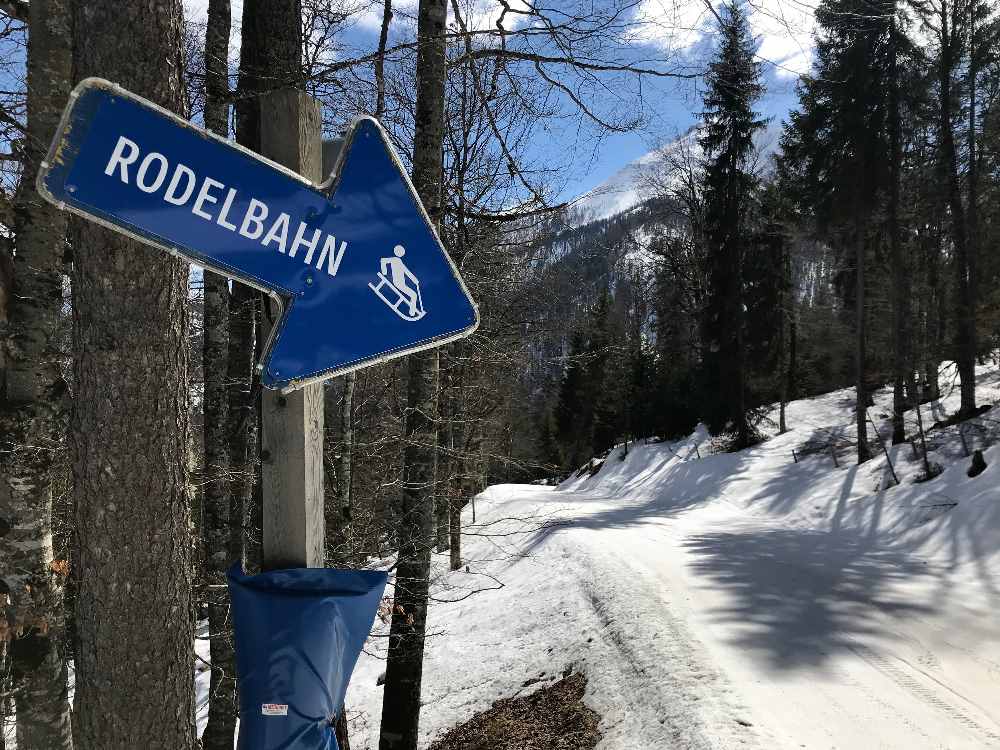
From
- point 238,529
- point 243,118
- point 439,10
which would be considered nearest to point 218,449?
point 238,529

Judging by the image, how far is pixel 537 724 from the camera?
20.1 ft

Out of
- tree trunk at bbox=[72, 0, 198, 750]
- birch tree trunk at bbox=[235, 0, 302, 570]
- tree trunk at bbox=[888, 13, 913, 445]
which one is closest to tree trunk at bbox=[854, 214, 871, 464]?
tree trunk at bbox=[888, 13, 913, 445]

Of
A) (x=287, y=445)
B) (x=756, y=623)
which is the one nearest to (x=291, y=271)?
(x=287, y=445)

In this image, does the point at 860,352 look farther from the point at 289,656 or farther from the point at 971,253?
the point at 289,656

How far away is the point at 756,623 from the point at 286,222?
22.2ft

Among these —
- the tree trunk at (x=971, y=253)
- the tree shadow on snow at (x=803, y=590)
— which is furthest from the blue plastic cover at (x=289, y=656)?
the tree trunk at (x=971, y=253)

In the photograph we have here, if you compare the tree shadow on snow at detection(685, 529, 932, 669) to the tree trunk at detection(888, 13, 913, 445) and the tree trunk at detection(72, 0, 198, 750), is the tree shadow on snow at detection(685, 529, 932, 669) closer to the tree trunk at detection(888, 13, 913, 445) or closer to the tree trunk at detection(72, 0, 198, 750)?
the tree trunk at detection(72, 0, 198, 750)

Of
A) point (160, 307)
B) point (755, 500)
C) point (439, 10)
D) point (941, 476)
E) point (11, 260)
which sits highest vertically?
point (439, 10)

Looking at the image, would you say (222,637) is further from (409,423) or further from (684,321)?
(684,321)

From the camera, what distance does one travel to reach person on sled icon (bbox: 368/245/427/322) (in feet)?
5.23

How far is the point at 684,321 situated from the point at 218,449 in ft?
106

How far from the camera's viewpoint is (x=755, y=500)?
61.5ft

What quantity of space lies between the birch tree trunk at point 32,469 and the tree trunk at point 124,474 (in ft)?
10.6

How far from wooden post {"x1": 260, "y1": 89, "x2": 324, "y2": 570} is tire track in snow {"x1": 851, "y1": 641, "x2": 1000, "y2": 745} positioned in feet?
16.3
